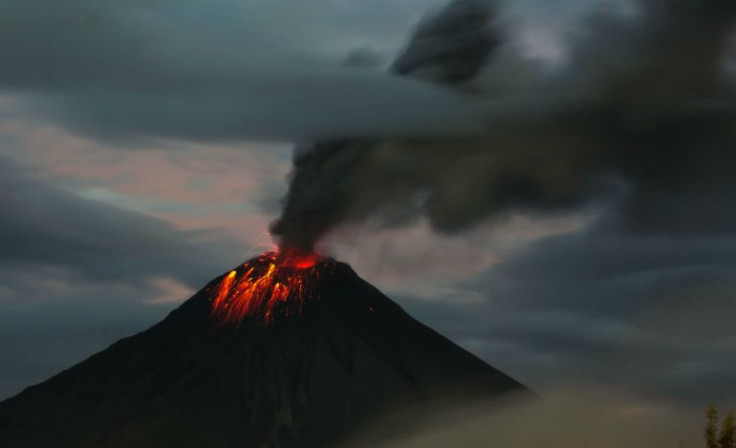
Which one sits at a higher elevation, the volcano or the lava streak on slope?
the lava streak on slope

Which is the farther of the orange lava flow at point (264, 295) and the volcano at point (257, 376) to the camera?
the orange lava flow at point (264, 295)

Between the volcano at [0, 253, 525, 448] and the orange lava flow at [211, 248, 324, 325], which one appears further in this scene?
the orange lava flow at [211, 248, 324, 325]

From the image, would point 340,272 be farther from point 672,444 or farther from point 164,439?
point 672,444

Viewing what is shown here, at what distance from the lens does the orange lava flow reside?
178 m

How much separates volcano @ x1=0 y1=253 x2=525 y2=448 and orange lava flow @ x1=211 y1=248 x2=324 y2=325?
19 cm

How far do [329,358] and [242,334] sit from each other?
12569 millimetres

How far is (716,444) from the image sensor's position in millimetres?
41188

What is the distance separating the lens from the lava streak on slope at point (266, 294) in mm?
177750

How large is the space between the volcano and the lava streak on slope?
186mm

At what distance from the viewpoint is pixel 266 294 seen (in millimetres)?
181375

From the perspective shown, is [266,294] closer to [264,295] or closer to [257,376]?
[264,295]

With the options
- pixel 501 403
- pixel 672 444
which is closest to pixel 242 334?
pixel 501 403

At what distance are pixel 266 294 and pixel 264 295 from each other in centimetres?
30

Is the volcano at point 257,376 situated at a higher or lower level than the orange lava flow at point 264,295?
lower
